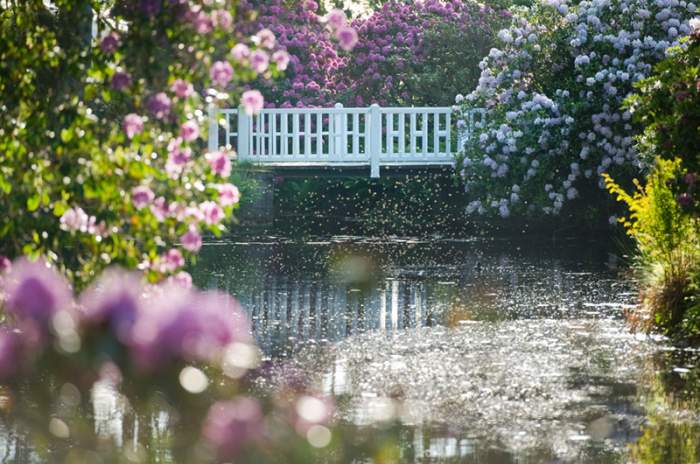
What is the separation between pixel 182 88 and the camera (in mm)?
6871

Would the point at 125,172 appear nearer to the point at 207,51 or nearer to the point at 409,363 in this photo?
the point at 207,51

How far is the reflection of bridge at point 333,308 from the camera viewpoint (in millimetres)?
12445

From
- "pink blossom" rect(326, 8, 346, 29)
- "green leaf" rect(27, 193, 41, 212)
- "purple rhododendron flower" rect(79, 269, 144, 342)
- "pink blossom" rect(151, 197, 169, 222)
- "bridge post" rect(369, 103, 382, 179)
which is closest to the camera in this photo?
"purple rhododendron flower" rect(79, 269, 144, 342)

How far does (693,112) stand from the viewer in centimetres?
1178

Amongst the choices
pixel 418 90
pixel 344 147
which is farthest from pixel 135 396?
pixel 418 90

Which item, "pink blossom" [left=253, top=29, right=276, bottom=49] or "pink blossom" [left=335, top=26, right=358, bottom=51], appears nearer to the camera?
"pink blossom" [left=253, top=29, right=276, bottom=49]

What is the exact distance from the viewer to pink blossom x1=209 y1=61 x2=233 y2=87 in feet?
22.6

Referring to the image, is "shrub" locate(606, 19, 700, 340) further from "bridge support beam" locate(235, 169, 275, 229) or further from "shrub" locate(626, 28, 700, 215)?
"bridge support beam" locate(235, 169, 275, 229)

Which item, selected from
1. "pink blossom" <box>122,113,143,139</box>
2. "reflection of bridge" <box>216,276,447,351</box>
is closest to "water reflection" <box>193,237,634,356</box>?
"reflection of bridge" <box>216,276,447,351</box>

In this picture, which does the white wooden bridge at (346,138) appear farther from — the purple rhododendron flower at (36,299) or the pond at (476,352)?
the purple rhododendron flower at (36,299)

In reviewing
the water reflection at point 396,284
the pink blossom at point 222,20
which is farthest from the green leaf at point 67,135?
the water reflection at point 396,284

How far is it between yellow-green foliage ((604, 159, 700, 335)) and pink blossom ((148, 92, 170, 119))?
5.75 meters

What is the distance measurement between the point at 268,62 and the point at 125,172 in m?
0.89

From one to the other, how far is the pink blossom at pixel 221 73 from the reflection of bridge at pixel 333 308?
4748 millimetres
